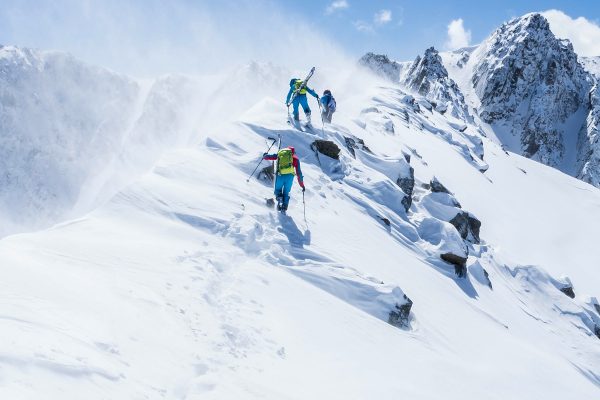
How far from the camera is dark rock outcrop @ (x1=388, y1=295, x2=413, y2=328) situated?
34.4 ft

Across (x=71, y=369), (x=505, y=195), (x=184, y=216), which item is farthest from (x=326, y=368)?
(x=505, y=195)

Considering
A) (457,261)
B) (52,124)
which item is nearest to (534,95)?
(457,261)

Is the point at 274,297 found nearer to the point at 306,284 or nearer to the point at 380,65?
the point at 306,284

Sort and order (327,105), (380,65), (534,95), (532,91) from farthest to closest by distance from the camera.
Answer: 1. (532,91)
2. (534,95)
3. (380,65)
4. (327,105)

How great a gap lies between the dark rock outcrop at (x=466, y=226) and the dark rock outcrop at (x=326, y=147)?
6.25 m

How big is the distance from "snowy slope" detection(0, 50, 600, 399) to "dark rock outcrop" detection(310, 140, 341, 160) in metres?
0.39

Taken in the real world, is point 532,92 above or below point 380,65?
above

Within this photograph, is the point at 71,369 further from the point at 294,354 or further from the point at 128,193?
the point at 128,193

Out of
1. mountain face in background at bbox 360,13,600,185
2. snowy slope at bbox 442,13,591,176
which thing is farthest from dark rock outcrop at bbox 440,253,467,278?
snowy slope at bbox 442,13,591,176

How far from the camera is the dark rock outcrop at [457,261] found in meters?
16.6

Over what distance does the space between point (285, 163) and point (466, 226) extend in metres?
11.6

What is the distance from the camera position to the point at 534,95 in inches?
5600

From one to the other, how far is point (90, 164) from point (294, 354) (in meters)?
165

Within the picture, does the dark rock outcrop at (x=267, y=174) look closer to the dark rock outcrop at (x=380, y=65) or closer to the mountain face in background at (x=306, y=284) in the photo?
the mountain face in background at (x=306, y=284)
